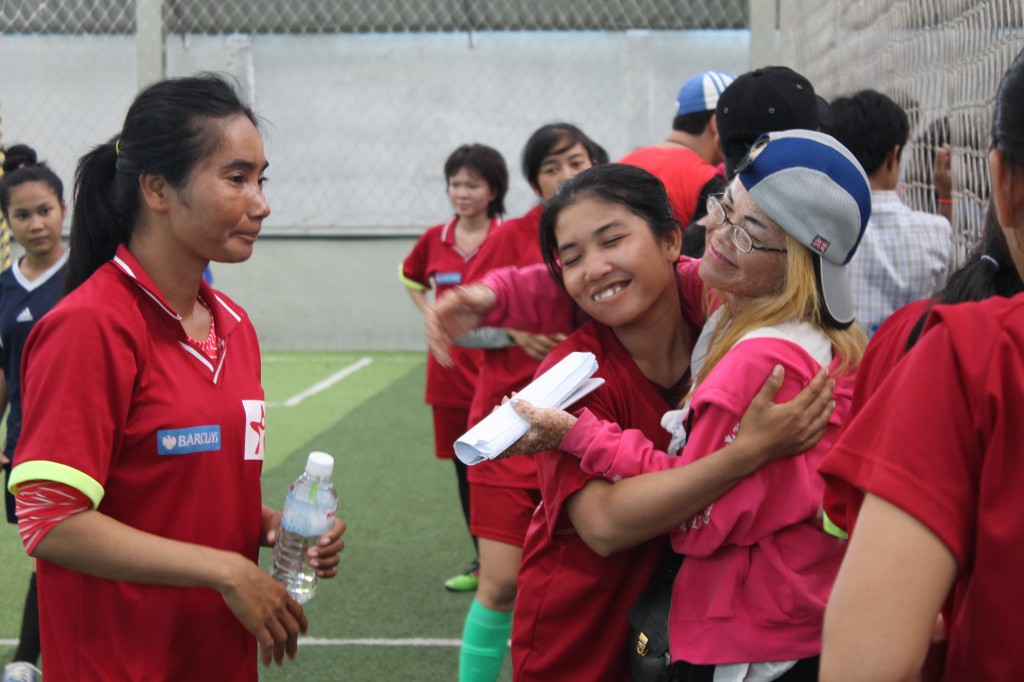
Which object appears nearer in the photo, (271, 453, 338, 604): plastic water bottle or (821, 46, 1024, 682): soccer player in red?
(821, 46, 1024, 682): soccer player in red

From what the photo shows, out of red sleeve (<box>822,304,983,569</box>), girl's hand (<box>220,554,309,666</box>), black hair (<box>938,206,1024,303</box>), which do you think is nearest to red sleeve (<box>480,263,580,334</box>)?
girl's hand (<box>220,554,309,666</box>)

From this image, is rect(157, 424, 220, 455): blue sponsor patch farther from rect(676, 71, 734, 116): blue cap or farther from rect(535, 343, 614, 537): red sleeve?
rect(676, 71, 734, 116): blue cap

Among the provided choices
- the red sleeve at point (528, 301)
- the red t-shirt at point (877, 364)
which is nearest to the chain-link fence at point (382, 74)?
the red sleeve at point (528, 301)

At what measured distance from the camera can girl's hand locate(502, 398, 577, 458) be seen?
1.95 m

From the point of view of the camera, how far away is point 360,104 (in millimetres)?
12508

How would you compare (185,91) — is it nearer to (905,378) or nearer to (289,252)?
(905,378)

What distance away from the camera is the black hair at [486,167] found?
5.94 m

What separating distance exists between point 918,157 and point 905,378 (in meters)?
3.63

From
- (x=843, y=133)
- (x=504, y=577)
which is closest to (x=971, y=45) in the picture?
(x=843, y=133)

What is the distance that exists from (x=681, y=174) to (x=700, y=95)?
470mm

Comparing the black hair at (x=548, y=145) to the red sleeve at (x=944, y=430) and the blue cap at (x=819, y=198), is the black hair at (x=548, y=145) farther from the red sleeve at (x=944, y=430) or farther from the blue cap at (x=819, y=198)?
the red sleeve at (x=944, y=430)

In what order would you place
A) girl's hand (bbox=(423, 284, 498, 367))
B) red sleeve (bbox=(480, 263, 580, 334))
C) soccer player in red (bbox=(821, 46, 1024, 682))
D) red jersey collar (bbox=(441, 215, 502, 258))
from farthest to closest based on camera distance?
red jersey collar (bbox=(441, 215, 502, 258))
red sleeve (bbox=(480, 263, 580, 334))
girl's hand (bbox=(423, 284, 498, 367))
soccer player in red (bbox=(821, 46, 1024, 682))

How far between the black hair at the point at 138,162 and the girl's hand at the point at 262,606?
25.4 inches

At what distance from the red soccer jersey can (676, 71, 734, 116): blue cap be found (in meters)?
2.29
